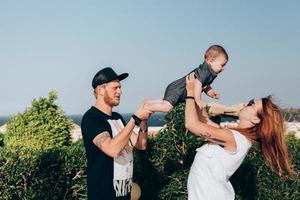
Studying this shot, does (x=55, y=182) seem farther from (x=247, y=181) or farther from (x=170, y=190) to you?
(x=247, y=181)

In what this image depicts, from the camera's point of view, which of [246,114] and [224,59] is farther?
[224,59]

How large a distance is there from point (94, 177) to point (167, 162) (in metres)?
2.38

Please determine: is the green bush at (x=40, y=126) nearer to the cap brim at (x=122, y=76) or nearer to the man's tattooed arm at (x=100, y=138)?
the cap brim at (x=122, y=76)

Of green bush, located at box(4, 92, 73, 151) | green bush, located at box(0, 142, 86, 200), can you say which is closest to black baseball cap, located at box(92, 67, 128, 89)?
green bush, located at box(0, 142, 86, 200)

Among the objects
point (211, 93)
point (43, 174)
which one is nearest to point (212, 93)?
point (211, 93)

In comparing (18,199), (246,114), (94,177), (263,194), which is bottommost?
(263,194)

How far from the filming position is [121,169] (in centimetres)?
432

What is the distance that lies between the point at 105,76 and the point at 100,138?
72cm

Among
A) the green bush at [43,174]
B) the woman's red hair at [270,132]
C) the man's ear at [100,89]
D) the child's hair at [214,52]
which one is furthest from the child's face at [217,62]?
the green bush at [43,174]

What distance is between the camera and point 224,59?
4.92 metres

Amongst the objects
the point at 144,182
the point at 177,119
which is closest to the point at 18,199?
the point at 144,182

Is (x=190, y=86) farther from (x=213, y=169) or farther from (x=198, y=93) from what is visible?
(x=213, y=169)

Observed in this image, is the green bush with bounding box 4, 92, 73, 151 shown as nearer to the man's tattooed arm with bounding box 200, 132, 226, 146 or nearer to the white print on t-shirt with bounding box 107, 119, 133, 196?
the white print on t-shirt with bounding box 107, 119, 133, 196

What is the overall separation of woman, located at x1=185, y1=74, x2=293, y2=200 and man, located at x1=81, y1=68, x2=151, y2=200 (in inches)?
21.3
